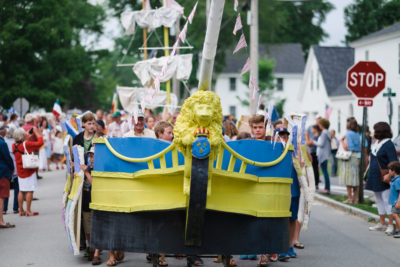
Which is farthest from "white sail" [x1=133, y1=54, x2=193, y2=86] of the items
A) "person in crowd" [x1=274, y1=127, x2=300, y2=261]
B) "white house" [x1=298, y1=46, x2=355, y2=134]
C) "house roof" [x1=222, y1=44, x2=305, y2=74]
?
"house roof" [x1=222, y1=44, x2=305, y2=74]

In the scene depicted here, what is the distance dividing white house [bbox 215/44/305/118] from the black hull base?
6791 cm

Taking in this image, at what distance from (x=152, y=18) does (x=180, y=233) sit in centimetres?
2083

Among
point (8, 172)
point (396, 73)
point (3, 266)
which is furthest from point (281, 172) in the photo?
point (396, 73)

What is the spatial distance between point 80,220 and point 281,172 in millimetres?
3053

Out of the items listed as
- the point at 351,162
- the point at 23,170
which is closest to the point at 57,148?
the point at 23,170

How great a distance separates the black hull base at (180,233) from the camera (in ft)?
→ 21.5

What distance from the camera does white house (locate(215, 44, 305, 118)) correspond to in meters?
75.9

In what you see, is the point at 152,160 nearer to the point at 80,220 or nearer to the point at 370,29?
the point at 80,220

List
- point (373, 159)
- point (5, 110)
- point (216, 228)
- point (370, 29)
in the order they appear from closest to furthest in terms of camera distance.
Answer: point (216, 228) → point (373, 159) → point (5, 110) → point (370, 29)

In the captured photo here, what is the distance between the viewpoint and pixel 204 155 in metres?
5.93

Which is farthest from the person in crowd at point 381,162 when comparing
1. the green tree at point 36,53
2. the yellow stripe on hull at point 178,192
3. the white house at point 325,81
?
the white house at point 325,81

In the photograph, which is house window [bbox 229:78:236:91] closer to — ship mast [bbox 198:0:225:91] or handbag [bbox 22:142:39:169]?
handbag [bbox 22:142:39:169]

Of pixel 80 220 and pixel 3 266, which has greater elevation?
pixel 80 220

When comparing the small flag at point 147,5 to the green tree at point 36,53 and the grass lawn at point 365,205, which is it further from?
the grass lawn at point 365,205
